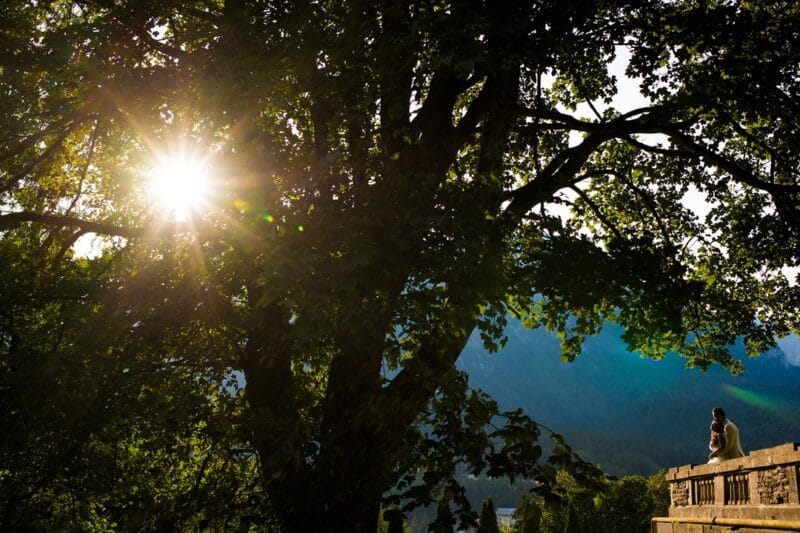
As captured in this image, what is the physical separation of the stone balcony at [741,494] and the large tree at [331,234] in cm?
551

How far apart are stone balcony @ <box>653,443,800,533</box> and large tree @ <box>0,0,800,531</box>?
5.51 m

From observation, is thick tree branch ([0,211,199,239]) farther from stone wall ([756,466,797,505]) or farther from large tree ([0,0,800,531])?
stone wall ([756,466,797,505])

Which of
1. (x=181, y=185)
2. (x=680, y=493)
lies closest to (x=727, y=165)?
(x=181, y=185)

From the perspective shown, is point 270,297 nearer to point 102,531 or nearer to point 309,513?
point 309,513

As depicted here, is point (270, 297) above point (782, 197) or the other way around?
the other way around

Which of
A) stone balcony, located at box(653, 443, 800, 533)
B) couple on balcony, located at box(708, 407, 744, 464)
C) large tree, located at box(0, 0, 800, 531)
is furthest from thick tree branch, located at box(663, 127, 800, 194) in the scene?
couple on balcony, located at box(708, 407, 744, 464)

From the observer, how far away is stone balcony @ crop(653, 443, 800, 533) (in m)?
13.6

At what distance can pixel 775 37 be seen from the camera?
9.74 metres

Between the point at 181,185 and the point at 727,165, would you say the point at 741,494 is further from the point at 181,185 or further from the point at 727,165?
the point at 181,185

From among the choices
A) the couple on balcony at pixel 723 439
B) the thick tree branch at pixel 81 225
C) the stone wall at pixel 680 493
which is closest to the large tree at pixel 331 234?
the thick tree branch at pixel 81 225

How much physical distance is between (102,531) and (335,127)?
23.7m

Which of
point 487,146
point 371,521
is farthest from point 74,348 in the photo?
point 487,146

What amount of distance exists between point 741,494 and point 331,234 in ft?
50.1

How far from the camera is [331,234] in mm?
7012
